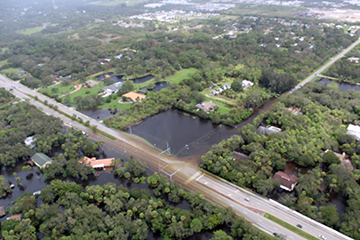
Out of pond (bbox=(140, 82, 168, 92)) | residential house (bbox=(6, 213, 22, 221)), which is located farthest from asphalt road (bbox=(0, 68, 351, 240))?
pond (bbox=(140, 82, 168, 92))

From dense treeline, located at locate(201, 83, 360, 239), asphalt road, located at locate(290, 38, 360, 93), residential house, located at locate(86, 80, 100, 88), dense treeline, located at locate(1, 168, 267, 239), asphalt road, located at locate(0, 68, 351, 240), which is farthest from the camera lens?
residential house, located at locate(86, 80, 100, 88)

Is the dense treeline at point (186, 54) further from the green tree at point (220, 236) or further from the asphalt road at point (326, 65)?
the green tree at point (220, 236)

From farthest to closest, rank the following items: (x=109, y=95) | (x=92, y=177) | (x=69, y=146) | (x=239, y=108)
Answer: (x=109, y=95), (x=239, y=108), (x=69, y=146), (x=92, y=177)

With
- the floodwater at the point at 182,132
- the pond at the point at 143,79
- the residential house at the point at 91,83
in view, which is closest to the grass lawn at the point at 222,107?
the floodwater at the point at 182,132

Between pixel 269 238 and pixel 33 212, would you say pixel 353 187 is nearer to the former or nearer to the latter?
pixel 269 238

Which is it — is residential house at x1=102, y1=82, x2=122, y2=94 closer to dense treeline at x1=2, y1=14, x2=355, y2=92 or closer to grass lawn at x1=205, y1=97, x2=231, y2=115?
dense treeline at x1=2, y1=14, x2=355, y2=92

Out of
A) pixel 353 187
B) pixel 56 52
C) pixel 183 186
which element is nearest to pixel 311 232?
pixel 353 187
